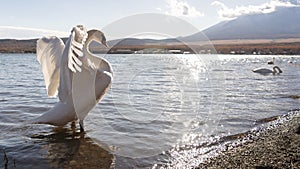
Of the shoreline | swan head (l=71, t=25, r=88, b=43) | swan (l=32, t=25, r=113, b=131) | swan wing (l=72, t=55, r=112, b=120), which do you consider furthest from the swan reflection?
swan head (l=71, t=25, r=88, b=43)

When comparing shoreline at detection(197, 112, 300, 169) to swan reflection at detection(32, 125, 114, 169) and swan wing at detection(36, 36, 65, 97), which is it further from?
swan wing at detection(36, 36, 65, 97)

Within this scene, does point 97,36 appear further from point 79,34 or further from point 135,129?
point 135,129

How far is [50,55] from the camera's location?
29.1ft

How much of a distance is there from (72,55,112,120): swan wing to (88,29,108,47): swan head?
2.70ft

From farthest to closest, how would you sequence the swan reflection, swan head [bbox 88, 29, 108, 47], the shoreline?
1. swan head [bbox 88, 29, 108, 47]
2. the swan reflection
3. the shoreline

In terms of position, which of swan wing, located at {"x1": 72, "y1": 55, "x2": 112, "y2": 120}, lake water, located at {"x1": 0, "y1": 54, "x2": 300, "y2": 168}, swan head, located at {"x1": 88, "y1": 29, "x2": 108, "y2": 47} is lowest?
lake water, located at {"x1": 0, "y1": 54, "x2": 300, "y2": 168}

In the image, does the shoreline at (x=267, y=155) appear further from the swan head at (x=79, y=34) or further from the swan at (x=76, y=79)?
the swan head at (x=79, y=34)

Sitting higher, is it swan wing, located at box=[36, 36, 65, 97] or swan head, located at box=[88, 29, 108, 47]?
swan head, located at box=[88, 29, 108, 47]

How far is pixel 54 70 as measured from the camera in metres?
8.96

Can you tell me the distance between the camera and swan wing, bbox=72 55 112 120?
27.8 feet

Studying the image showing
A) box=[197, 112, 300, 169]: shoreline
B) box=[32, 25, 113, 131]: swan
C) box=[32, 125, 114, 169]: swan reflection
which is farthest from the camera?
box=[32, 25, 113, 131]: swan

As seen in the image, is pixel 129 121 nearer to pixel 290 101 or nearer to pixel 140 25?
pixel 140 25

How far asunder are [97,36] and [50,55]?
4.46 feet

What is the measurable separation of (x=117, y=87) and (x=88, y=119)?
25.7 ft
